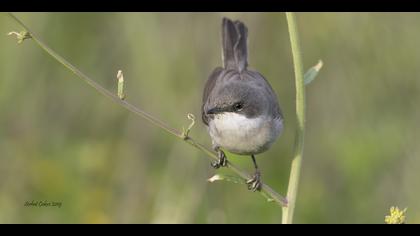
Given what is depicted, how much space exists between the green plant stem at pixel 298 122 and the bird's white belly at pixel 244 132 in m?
1.57

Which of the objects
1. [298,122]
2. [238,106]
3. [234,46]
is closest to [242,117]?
[238,106]

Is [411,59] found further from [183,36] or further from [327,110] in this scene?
[183,36]

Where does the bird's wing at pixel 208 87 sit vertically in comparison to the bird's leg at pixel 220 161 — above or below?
above

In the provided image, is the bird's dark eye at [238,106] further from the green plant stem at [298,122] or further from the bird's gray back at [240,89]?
→ the green plant stem at [298,122]

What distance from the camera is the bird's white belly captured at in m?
4.46

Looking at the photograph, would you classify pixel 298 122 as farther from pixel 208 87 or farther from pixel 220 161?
pixel 208 87

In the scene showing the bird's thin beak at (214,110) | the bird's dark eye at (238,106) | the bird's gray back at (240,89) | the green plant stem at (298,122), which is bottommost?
the green plant stem at (298,122)

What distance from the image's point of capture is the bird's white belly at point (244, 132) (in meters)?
4.46

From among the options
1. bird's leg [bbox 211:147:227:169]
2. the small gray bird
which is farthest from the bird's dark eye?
bird's leg [bbox 211:147:227:169]

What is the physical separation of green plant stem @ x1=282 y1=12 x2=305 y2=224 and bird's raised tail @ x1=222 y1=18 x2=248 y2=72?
2.42m

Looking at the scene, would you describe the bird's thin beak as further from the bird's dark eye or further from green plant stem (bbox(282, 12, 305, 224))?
green plant stem (bbox(282, 12, 305, 224))

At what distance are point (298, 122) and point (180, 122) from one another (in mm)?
3441

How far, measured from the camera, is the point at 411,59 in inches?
223

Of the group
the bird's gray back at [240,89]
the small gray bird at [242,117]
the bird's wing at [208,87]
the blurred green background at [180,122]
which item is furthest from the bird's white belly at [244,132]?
the blurred green background at [180,122]
